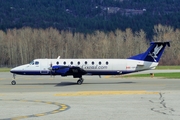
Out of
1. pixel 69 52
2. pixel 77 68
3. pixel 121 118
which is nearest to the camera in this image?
pixel 121 118

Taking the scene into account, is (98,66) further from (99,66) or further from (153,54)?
(153,54)

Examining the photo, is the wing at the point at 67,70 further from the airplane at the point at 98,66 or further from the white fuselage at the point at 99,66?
the white fuselage at the point at 99,66

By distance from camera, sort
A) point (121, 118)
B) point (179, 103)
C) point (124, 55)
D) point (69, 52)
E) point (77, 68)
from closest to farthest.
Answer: point (121, 118)
point (179, 103)
point (77, 68)
point (124, 55)
point (69, 52)

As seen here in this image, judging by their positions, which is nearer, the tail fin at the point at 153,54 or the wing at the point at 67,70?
the wing at the point at 67,70

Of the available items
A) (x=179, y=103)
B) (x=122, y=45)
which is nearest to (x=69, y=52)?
(x=122, y=45)

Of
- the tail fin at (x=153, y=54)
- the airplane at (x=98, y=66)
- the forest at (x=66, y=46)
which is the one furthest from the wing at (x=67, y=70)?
the forest at (x=66, y=46)

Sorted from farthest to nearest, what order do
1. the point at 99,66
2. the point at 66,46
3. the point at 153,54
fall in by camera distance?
the point at 66,46, the point at 153,54, the point at 99,66

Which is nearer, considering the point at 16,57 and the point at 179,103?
the point at 179,103

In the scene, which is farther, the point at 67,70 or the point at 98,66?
the point at 98,66

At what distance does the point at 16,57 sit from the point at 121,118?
116 metres

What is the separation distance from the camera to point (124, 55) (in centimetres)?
12438

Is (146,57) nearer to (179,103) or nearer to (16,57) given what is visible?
(179,103)

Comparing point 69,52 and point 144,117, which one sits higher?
point 69,52

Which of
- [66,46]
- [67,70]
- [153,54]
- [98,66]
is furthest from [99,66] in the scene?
[66,46]
